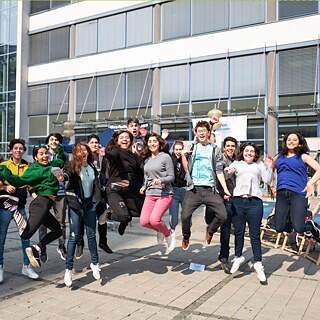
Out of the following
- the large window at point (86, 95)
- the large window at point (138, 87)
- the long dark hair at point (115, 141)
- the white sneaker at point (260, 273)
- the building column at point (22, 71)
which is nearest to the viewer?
the white sneaker at point (260, 273)

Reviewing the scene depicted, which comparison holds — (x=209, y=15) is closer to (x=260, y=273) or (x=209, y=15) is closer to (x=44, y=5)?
(x=44, y=5)

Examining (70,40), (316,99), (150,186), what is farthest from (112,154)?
(70,40)

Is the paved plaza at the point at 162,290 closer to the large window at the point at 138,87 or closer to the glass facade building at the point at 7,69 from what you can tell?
the large window at the point at 138,87

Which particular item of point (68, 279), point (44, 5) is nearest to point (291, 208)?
point (68, 279)

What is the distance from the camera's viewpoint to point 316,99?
18266 mm

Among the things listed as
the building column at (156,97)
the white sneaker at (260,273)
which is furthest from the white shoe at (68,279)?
the building column at (156,97)

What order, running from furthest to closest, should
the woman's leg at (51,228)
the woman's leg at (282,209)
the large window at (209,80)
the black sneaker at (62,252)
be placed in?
1. the large window at (209,80)
2. the black sneaker at (62,252)
3. the woman's leg at (282,209)
4. the woman's leg at (51,228)

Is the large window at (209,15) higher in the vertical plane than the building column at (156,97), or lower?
higher

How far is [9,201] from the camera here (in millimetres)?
5254

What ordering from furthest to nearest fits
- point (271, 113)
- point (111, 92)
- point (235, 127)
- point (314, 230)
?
point (111, 92) < point (271, 113) < point (235, 127) < point (314, 230)

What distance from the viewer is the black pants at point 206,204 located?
17.7 ft

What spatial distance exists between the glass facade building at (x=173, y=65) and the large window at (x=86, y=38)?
69mm

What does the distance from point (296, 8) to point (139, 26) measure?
9544mm

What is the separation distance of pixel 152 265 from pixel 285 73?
15.9 m
